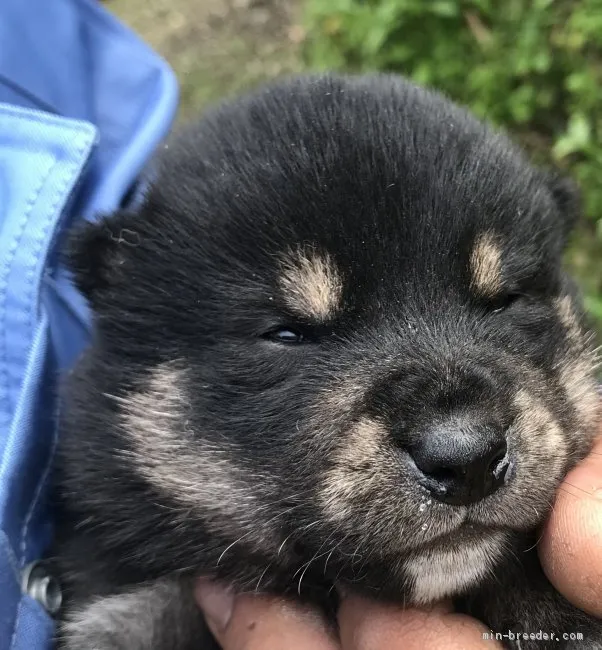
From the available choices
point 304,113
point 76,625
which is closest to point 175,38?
point 304,113

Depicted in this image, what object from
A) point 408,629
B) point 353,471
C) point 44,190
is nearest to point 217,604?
point 408,629

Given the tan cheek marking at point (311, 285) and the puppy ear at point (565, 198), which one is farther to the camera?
the puppy ear at point (565, 198)

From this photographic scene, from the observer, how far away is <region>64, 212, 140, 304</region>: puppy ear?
229cm

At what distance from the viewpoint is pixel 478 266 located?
6.72 feet

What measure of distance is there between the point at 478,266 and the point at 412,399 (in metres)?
0.49

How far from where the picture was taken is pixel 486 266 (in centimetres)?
206

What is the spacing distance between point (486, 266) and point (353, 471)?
682 millimetres

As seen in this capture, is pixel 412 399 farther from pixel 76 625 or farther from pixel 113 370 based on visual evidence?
pixel 76 625

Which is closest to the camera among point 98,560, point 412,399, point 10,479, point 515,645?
point 412,399

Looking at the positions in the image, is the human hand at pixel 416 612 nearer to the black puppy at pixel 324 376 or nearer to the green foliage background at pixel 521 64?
the black puppy at pixel 324 376

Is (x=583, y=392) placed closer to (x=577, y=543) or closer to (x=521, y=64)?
(x=577, y=543)

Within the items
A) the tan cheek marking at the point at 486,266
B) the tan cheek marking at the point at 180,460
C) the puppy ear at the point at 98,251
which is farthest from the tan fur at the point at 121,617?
the tan cheek marking at the point at 486,266

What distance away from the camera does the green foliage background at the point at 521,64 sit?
15.3 ft

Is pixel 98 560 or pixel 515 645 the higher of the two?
pixel 515 645
